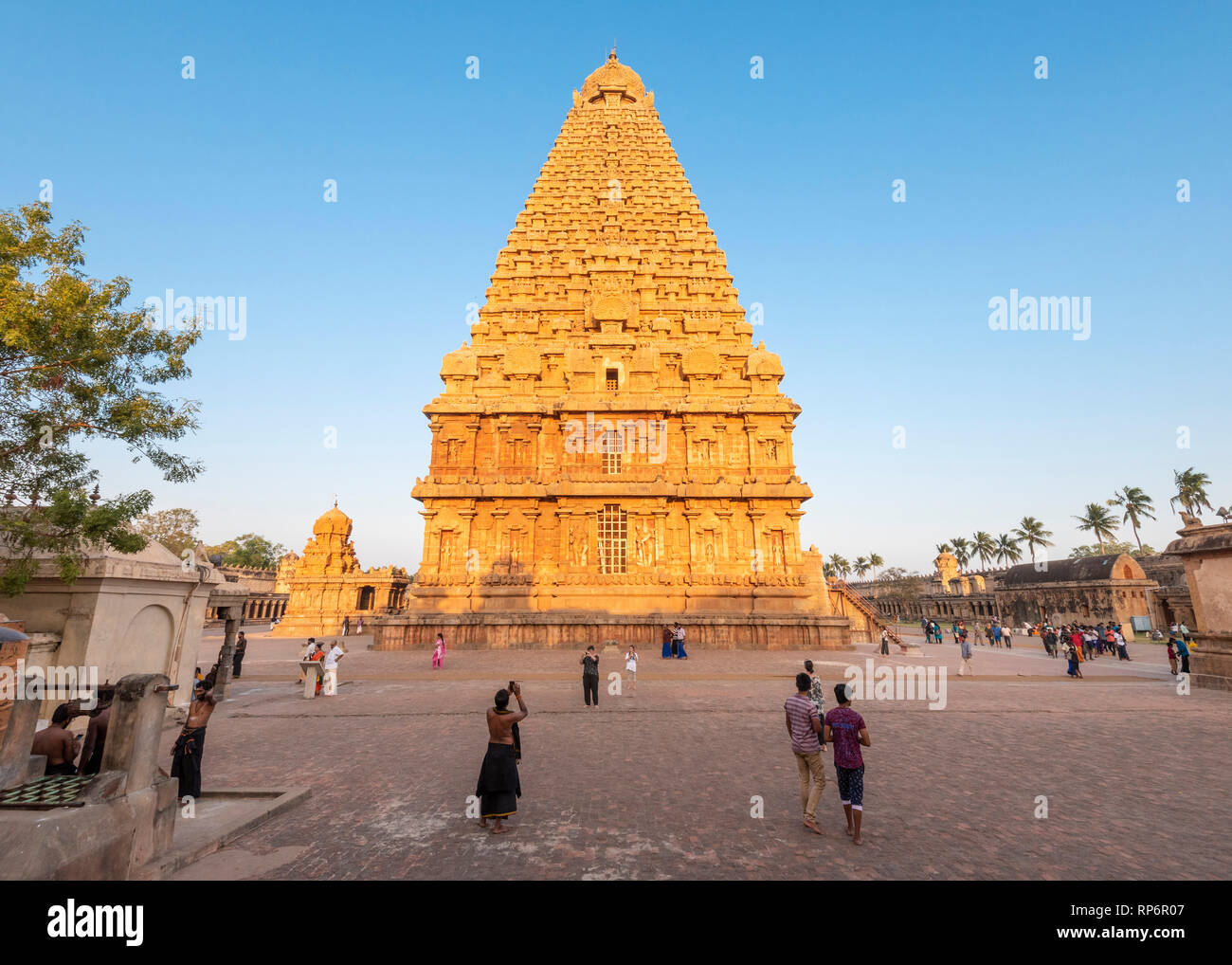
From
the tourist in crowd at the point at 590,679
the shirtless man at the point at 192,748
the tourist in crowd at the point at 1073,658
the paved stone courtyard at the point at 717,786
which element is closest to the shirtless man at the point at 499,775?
the paved stone courtyard at the point at 717,786

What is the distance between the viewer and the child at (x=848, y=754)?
18.0ft

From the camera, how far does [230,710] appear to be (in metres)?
12.5

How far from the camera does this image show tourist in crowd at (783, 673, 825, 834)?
5.76m

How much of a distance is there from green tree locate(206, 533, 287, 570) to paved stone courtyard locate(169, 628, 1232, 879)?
3412 inches

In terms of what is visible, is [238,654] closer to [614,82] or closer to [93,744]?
[93,744]

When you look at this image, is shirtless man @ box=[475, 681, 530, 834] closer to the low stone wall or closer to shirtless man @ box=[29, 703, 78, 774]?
shirtless man @ box=[29, 703, 78, 774]

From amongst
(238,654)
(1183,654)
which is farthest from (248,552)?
(1183,654)

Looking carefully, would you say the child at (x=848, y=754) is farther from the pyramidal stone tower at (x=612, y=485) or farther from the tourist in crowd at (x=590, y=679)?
the pyramidal stone tower at (x=612, y=485)

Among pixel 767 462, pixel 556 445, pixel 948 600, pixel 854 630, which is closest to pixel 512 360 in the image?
pixel 556 445

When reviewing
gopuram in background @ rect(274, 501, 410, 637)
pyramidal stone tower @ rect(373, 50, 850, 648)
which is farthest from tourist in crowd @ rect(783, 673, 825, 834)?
gopuram in background @ rect(274, 501, 410, 637)

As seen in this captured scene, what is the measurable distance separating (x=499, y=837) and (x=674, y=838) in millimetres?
1851

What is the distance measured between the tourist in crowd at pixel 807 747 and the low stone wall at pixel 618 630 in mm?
18957

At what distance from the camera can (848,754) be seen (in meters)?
5.66

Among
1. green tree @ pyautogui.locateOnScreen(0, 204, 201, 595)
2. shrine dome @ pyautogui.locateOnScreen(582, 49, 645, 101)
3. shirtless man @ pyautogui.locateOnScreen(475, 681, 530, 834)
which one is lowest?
shirtless man @ pyautogui.locateOnScreen(475, 681, 530, 834)
